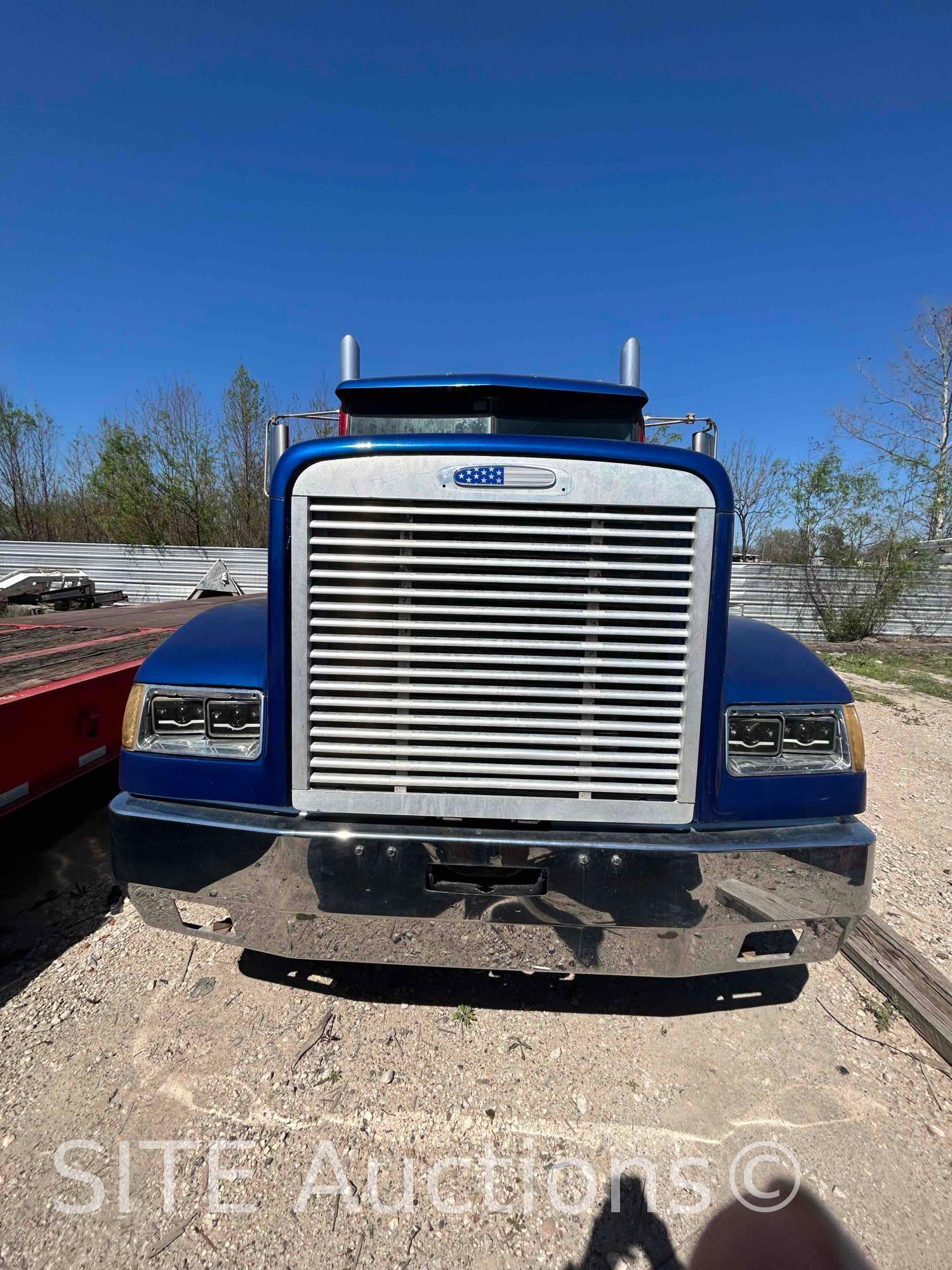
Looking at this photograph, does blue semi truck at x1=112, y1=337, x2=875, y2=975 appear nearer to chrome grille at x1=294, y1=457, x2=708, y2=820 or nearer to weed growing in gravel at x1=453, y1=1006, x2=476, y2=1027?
chrome grille at x1=294, y1=457, x2=708, y2=820

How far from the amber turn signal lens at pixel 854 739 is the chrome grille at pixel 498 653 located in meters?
0.61

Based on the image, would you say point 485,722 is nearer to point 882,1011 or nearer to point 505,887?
point 505,887

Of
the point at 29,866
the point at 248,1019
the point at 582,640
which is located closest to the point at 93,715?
the point at 29,866

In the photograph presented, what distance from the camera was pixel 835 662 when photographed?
36.0ft

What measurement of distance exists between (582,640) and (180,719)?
144 cm

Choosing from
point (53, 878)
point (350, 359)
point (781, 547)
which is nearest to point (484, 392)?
point (350, 359)

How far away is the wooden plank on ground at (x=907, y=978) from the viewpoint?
7.33 ft

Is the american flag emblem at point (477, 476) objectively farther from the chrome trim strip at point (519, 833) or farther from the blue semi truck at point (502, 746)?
the chrome trim strip at point (519, 833)

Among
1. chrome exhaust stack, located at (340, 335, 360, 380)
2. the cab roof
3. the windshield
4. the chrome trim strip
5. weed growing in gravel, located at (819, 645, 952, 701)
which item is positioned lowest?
weed growing in gravel, located at (819, 645, 952, 701)

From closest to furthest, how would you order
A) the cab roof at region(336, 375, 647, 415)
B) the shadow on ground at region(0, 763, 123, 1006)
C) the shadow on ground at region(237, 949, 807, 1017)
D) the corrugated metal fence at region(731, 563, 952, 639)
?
the shadow on ground at region(237, 949, 807, 1017) < the shadow on ground at region(0, 763, 123, 1006) < the cab roof at region(336, 375, 647, 415) < the corrugated metal fence at region(731, 563, 952, 639)

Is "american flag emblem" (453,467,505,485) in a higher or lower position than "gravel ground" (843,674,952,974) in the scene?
higher

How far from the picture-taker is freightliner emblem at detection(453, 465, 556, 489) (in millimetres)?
1783

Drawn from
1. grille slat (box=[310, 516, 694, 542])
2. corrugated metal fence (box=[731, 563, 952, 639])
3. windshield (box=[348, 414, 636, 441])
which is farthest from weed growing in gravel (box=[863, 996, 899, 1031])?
corrugated metal fence (box=[731, 563, 952, 639])

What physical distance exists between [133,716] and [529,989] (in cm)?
196
